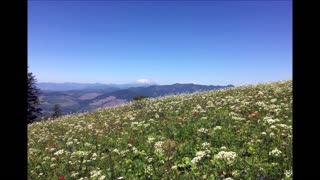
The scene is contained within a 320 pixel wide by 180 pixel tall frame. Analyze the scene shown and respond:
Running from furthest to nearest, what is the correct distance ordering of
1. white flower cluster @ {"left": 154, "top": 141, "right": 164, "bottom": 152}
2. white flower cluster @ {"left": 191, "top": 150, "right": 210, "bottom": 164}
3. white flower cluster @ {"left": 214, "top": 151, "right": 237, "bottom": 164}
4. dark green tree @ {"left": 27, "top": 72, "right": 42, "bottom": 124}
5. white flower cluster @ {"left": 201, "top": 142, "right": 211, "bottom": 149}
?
dark green tree @ {"left": 27, "top": 72, "right": 42, "bottom": 124} → white flower cluster @ {"left": 154, "top": 141, "right": 164, "bottom": 152} → white flower cluster @ {"left": 201, "top": 142, "right": 211, "bottom": 149} → white flower cluster @ {"left": 191, "top": 150, "right": 210, "bottom": 164} → white flower cluster @ {"left": 214, "top": 151, "right": 237, "bottom": 164}

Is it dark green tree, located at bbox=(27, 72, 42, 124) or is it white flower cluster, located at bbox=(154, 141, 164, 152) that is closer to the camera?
white flower cluster, located at bbox=(154, 141, 164, 152)

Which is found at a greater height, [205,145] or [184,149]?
[205,145]

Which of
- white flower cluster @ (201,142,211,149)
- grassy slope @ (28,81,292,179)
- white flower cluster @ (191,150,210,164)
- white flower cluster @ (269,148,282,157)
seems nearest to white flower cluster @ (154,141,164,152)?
grassy slope @ (28,81,292,179)

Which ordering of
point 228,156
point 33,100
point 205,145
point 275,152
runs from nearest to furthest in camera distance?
point 228,156 → point 275,152 → point 205,145 → point 33,100

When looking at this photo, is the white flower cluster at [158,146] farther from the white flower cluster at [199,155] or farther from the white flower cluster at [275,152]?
the white flower cluster at [275,152]

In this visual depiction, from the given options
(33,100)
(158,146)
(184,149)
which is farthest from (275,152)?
(33,100)

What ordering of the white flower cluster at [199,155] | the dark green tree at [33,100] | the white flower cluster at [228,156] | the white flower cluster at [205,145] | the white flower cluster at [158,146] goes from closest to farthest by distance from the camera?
the white flower cluster at [228,156] → the white flower cluster at [199,155] → the white flower cluster at [205,145] → the white flower cluster at [158,146] → the dark green tree at [33,100]

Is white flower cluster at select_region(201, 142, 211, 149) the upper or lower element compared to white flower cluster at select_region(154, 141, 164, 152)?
upper

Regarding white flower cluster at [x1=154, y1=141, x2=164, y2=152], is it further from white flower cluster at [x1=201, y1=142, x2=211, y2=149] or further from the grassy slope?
white flower cluster at [x1=201, y1=142, x2=211, y2=149]

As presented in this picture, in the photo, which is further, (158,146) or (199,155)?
(158,146)

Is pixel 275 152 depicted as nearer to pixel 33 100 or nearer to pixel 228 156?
pixel 228 156

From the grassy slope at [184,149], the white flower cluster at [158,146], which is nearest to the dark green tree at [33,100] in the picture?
the grassy slope at [184,149]
